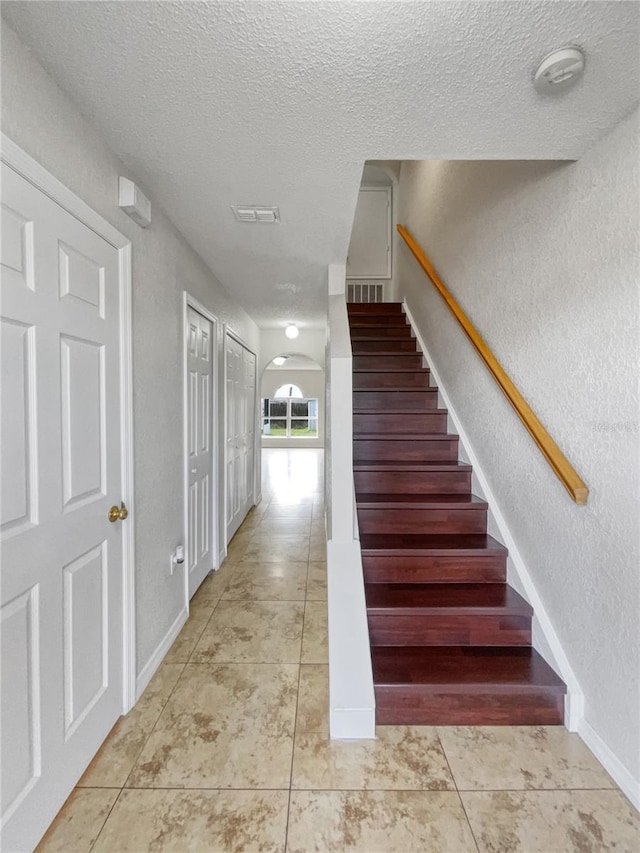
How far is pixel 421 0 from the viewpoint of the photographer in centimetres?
89

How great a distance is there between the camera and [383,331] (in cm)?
398

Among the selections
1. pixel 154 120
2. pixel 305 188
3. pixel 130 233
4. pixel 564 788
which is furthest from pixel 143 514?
pixel 564 788

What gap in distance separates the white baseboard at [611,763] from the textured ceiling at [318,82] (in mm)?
2179

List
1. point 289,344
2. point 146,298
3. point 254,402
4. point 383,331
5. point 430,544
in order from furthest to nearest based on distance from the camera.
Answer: point 289,344, point 254,402, point 383,331, point 430,544, point 146,298

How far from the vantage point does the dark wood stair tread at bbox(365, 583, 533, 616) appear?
179 cm

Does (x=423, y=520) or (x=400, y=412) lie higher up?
(x=400, y=412)

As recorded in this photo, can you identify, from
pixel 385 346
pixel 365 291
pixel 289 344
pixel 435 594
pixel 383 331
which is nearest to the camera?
pixel 435 594

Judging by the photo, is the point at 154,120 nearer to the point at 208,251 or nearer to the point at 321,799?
the point at 208,251

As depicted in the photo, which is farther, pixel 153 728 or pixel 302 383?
pixel 302 383

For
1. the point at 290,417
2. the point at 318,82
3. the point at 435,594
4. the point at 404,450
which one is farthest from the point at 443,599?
the point at 290,417

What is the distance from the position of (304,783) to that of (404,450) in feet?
6.27

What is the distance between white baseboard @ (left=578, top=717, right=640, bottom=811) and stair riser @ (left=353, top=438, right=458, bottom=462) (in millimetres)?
1580

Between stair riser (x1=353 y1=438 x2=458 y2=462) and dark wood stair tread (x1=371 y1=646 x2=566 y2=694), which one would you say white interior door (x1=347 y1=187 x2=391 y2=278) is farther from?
dark wood stair tread (x1=371 y1=646 x2=566 y2=694)

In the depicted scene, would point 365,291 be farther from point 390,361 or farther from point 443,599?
point 443,599
